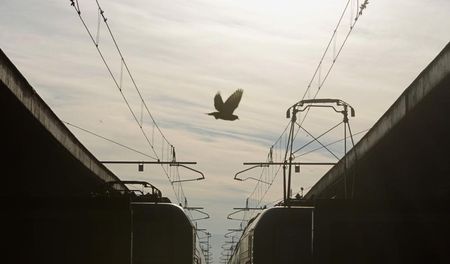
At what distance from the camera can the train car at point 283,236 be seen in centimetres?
1548

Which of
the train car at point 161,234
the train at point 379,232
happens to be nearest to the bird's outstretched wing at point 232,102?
the train car at point 161,234

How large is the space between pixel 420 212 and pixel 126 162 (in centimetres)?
1958

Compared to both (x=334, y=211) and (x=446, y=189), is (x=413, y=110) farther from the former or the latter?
(x=334, y=211)

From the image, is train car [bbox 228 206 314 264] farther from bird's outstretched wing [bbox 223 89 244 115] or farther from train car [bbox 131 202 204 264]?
bird's outstretched wing [bbox 223 89 244 115]

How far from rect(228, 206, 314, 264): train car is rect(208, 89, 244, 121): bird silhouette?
5.72 metres

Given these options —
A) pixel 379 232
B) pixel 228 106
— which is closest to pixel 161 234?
pixel 379 232

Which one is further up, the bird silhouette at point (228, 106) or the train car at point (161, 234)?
the bird silhouette at point (228, 106)

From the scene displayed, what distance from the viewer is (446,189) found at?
22.3m

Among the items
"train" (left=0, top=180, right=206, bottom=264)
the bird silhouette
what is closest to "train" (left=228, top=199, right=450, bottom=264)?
"train" (left=0, top=180, right=206, bottom=264)

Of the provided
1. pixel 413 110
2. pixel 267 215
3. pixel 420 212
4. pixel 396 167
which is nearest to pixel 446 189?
pixel 396 167

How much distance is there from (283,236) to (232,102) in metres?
6.66

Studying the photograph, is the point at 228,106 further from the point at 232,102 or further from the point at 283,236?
the point at 283,236

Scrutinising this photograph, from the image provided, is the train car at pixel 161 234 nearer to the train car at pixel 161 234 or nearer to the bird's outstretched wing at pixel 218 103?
the train car at pixel 161 234

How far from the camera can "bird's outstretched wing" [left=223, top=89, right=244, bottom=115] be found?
856 inches
